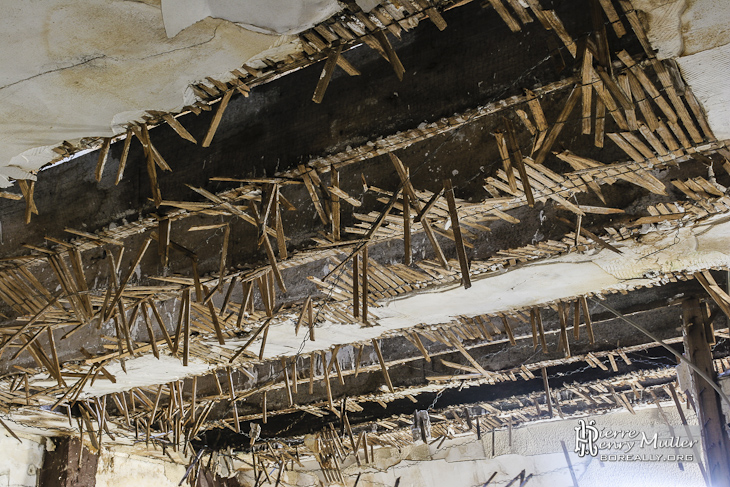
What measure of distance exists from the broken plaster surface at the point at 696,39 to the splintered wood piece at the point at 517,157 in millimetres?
473

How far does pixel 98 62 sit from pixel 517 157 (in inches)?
49.5

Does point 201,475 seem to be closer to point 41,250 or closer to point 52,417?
point 52,417

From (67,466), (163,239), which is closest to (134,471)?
(67,466)

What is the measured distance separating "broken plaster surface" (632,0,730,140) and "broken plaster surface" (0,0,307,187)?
0.90m

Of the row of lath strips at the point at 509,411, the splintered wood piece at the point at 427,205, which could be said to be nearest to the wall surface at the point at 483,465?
the row of lath strips at the point at 509,411

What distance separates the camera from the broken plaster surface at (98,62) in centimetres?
160

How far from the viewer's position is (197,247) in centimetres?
300

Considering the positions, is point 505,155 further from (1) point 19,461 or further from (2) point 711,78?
(1) point 19,461

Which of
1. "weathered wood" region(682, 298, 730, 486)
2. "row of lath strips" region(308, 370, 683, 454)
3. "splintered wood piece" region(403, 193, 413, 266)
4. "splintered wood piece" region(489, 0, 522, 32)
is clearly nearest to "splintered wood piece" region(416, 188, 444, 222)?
"splintered wood piece" region(403, 193, 413, 266)

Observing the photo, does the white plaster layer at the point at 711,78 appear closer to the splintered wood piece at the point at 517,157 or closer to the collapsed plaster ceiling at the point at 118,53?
the splintered wood piece at the point at 517,157

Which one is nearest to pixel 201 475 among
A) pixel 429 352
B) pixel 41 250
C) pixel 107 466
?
pixel 107 466

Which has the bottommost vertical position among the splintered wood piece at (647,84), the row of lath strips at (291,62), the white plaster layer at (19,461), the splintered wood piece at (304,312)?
the white plaster layer at (19,461)

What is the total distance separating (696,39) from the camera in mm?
1549

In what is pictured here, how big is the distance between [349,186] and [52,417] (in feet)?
13.7
